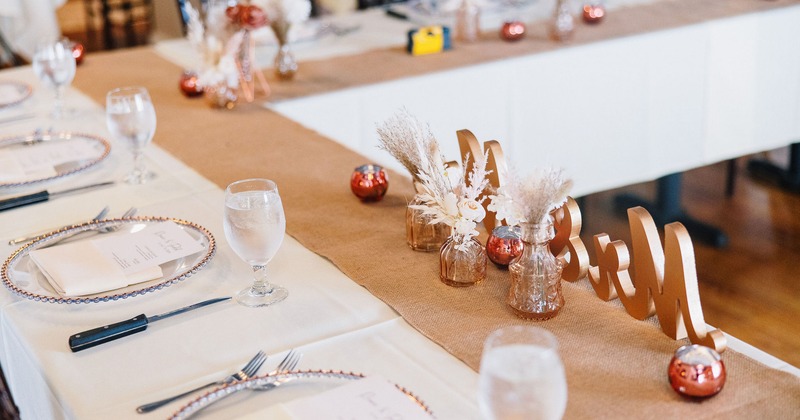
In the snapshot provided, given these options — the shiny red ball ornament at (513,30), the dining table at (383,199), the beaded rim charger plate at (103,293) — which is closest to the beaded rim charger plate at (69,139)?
the dining table at (383,199)

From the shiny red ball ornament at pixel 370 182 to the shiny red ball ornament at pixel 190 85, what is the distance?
2.91ft

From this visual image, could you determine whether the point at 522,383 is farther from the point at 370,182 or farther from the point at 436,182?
the point at 370,182

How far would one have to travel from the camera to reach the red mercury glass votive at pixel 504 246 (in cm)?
130

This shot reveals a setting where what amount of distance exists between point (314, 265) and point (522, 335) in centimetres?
65

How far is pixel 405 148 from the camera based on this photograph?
135cm

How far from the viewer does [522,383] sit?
72cm

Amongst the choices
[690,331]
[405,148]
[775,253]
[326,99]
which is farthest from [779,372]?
[775,253]

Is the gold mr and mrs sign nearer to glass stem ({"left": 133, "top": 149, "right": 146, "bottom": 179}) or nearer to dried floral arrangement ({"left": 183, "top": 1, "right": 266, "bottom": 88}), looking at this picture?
glass stem ({"left": 133, "top": 149, "right": 146, "bottom": 179})

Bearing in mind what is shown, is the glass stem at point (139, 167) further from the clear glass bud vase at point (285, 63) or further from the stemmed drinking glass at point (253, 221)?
the clear glass bud vase at point (285, 63)

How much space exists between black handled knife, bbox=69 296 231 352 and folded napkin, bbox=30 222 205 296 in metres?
0.10

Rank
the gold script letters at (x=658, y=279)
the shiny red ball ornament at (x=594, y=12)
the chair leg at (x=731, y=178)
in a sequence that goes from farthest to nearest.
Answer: the chair leg at (x=731, y=178) < the shiny red ball ornament at (x=594, y=12) < the gold script letters at (x=658, y=279)

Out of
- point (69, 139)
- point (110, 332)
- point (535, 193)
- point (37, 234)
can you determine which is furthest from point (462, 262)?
point (69, 139)

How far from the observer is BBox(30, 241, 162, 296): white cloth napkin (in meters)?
1.27

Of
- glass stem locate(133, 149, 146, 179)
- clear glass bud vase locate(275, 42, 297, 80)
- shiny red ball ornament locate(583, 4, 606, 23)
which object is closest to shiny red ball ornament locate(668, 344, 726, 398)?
glass stem locate(133, 149, 146, 179)
